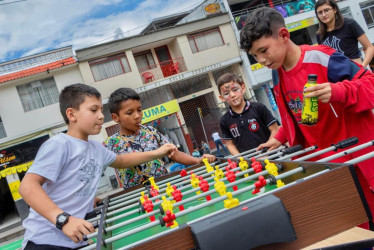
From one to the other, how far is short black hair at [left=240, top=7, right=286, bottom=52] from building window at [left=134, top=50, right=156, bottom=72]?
678 inches

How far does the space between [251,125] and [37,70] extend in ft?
51.9

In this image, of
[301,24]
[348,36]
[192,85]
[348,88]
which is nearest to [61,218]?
[348,88]

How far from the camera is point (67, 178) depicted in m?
2.17

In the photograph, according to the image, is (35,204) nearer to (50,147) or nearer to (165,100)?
(50,147)

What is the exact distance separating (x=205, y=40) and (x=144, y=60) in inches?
178

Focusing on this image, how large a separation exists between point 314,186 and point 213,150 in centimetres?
1554

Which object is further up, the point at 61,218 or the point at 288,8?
the point at 288,8

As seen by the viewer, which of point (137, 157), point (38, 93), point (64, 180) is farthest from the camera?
point (38, 93)

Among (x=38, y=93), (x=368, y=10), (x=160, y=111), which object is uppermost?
(x=38, y=93)

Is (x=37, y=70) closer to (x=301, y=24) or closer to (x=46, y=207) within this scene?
(x=46, y=207)

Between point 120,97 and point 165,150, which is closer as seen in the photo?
point 165,150

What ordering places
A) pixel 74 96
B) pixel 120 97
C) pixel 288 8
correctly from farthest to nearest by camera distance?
pixel 288 8
pixel 120 97
pixel 74 96

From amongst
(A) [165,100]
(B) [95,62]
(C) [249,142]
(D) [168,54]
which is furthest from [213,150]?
(C) [249,142]

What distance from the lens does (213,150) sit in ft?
54.7
